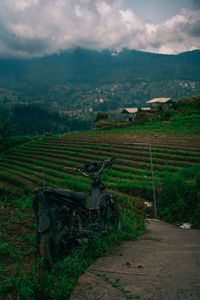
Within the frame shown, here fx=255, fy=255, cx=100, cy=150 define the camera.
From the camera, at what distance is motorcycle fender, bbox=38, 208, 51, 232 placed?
3.95 metres

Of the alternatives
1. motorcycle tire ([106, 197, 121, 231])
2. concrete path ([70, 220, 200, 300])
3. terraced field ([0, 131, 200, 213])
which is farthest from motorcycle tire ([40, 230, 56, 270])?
terraced field ([0, 131, 200, 213])

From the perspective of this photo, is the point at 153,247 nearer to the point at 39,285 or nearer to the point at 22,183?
the point at 39,285

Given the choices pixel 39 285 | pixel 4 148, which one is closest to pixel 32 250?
pixel 39 285

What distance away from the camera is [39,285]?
10.0 ft

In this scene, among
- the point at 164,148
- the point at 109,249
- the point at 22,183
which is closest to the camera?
the point at 109,249

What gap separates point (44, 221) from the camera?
4.00m

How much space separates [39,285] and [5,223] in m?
2.64

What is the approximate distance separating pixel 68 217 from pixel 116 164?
2610cm

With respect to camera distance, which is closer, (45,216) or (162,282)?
(162,282)

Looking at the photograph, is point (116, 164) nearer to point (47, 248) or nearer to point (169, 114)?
point (47, 248)

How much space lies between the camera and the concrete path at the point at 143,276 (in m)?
2.90

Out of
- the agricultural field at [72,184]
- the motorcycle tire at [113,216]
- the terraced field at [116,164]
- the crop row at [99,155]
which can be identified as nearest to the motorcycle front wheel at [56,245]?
the agricultural field at [72,184]

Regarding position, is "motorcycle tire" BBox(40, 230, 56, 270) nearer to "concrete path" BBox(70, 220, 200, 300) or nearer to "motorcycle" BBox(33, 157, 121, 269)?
"motorcycle" BBox(33, 157, 121, 269)

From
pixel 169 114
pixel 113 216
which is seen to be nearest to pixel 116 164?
pixel 113 216
